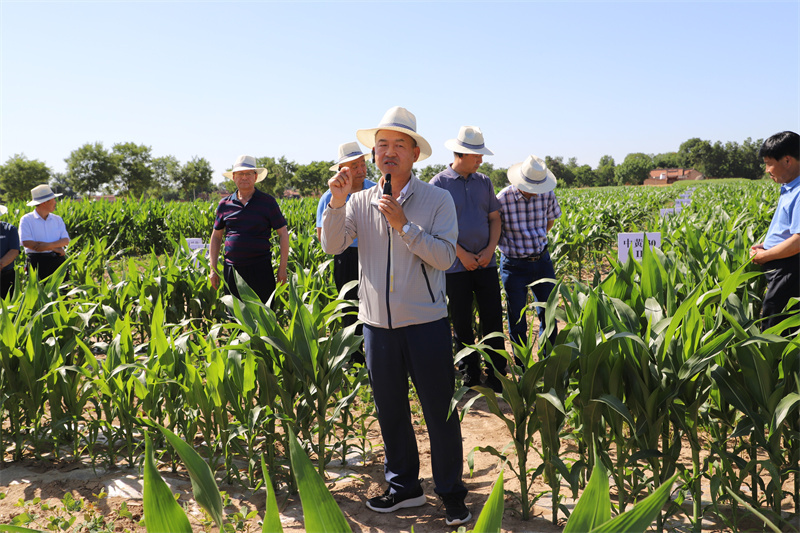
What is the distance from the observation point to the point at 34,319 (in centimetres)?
289

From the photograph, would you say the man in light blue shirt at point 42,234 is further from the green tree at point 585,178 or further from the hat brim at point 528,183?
the green tree at point 585,178


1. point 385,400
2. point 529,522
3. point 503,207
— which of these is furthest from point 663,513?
point 503,207

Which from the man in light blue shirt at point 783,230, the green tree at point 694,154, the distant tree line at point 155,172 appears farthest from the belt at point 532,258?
the green tree at point 694,154

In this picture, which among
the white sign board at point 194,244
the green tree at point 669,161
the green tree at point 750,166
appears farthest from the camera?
the green tree at point 669,161

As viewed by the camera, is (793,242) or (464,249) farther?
(464,249)

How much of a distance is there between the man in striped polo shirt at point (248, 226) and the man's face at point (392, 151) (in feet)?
7.44

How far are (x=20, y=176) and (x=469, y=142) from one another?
56814 millimetres

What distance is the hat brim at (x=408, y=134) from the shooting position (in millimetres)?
2377

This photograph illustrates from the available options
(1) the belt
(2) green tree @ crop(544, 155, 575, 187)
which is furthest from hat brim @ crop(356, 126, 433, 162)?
(2) green tree @ crop(544, 155, 575, 187)

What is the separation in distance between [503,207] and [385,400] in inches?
88.9

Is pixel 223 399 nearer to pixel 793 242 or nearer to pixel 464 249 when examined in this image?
pixel 464 249

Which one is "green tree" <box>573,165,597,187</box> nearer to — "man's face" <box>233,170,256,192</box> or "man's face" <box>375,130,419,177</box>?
"man's face" <box>233,170,256,192</box>

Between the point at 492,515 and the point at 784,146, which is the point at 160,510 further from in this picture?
the point at 784,146

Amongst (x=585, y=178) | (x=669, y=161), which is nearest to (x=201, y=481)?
(x=585, y=178)
